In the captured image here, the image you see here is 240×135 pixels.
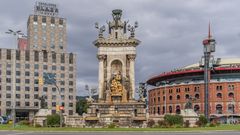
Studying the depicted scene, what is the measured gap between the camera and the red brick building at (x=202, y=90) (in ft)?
541

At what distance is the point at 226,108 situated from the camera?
165125 millimetres

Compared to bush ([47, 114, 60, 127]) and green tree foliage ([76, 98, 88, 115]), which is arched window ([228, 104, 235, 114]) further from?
bush ([47, 114, 60, 127])

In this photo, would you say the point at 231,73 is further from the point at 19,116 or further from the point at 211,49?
the point at 19,116

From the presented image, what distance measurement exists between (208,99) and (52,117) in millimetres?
93739

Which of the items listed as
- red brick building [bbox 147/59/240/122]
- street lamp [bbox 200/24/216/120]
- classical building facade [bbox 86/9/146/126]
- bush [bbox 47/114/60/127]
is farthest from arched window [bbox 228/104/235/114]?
bush [bbox 47/114/60/127]

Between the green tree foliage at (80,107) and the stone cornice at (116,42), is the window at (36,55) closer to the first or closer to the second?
the green tree foliage at (80,107)

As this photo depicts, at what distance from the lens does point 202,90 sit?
554 feet

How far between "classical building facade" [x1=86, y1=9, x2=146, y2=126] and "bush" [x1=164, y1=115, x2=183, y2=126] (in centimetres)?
875

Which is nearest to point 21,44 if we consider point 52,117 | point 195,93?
point 195,93

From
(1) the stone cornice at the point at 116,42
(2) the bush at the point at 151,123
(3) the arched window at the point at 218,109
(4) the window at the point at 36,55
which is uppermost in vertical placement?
(4) the window at the point at 36,55

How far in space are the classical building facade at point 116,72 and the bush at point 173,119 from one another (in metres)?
8.75

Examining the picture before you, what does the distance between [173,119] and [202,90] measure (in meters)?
98.4

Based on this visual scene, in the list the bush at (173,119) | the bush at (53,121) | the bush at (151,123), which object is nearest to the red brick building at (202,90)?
the bush at (173,119)

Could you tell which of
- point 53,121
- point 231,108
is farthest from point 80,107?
point 53,121
